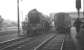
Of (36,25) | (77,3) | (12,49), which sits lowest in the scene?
(12,49)

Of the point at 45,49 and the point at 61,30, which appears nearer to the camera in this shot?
the point at 45,49

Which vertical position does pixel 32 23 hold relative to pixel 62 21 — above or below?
below

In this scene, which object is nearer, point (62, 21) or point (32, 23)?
point (32, 23)

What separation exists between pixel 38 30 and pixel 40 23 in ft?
5.00

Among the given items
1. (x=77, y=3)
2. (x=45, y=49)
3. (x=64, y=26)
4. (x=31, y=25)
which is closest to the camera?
(x=77, y=3)

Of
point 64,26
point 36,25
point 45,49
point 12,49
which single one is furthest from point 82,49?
point 64,26

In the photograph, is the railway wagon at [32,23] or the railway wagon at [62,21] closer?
the railway wagon at [32,23]

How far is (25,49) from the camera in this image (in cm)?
1258

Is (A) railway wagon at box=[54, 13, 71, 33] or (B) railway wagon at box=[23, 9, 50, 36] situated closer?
(B) railway wagon at box=[23, 9, 50, 36]

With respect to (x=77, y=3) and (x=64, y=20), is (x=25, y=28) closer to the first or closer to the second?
(x=64, y=20)

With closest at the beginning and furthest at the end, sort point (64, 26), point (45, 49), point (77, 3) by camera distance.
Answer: point (77, 3)
point (45, 49)
point (64, 26)

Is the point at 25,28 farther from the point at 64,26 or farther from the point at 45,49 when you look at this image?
the point at 45,49

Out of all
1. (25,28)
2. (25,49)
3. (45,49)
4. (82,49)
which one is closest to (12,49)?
(25,49)

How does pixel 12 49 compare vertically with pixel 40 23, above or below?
below
